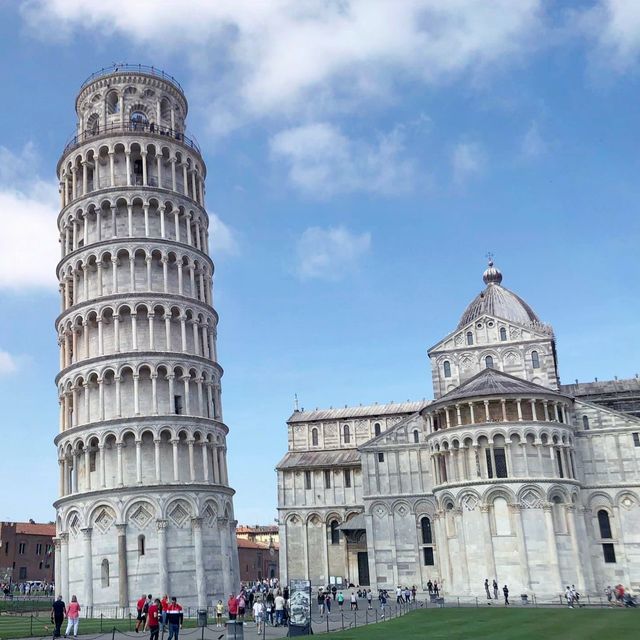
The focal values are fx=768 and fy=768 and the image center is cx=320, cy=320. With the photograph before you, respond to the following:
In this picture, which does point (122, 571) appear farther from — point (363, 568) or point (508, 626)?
point (363, 568)

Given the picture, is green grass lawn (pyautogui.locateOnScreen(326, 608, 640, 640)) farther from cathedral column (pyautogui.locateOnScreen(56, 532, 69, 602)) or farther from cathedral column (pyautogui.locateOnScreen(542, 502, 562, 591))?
cathedral column (pyautogui.locateOnScreen(56, 532, 69, 602))

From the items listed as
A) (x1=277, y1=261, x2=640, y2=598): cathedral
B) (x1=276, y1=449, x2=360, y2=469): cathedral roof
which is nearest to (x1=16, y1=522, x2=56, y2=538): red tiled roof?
(x1=276, y1=449, x2=360, y2=469): cathedral roof

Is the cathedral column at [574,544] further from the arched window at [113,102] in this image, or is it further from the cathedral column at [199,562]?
the arched window at [113,102]

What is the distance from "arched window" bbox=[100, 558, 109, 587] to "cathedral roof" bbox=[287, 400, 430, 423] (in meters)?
37.2

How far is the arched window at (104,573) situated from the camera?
47062mm

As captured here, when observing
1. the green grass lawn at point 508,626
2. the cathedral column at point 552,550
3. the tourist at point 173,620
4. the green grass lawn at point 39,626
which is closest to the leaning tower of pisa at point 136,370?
the green grass lawn at point 39,626

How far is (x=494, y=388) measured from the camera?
55188mm

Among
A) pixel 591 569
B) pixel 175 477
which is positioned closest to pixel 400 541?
pixel 591 569

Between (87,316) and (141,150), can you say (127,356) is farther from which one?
(141,150)

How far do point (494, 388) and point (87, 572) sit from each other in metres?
29.9

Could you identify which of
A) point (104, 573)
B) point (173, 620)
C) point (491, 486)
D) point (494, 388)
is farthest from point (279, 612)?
point (494, 388)

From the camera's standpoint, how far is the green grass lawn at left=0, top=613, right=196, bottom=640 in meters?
30.9

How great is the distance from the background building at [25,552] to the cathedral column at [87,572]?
48.9 metres

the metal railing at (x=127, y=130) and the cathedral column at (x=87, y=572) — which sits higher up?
the metal railing at (x=127, y=130)
